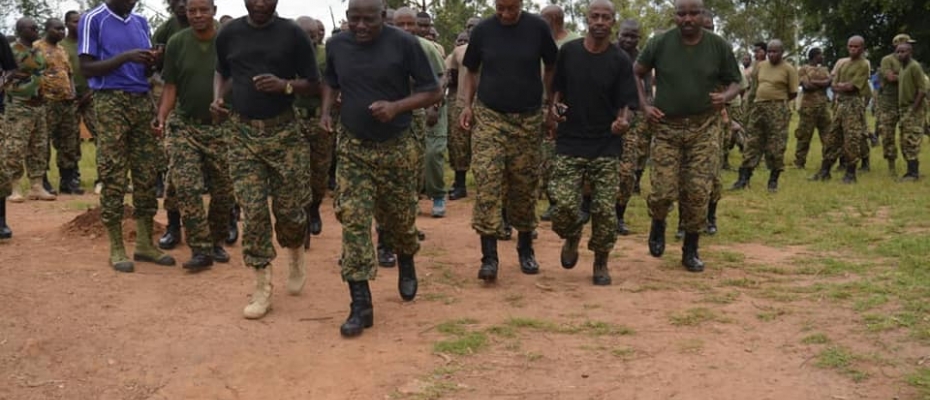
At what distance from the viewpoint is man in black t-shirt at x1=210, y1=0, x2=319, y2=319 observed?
568 cm

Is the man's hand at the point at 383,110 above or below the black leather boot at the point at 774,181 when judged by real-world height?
above

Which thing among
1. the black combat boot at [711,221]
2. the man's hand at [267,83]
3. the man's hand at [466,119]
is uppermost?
the man's hand at [267,83]

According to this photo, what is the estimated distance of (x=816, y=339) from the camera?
524 cm

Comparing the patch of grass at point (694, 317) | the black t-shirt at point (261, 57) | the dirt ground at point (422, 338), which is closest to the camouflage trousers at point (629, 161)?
the dirt ground at point (422, 338)

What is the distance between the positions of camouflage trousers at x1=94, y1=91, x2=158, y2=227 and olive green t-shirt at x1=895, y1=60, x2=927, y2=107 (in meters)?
10.1

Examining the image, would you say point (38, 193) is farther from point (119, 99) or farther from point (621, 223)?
point (621, 223)

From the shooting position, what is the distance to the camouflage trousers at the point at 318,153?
805 centimetres

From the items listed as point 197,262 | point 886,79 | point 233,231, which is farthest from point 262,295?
point 886,79

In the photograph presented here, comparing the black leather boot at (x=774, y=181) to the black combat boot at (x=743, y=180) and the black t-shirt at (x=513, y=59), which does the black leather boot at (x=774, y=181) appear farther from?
the black t-shirt at (x=513, y=59)

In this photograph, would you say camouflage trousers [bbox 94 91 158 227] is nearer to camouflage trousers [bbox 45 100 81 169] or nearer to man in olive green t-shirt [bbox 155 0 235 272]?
man in olive green t-shirt [bbox 155 0 235 272]

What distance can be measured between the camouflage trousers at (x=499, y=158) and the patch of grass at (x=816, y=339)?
2.20 m

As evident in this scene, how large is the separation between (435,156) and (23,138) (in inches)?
182

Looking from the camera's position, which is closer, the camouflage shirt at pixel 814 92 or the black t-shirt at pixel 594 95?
the black t-shirt at pixel 594 95

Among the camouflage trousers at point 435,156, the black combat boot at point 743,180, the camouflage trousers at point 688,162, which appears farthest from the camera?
the black combat boot at point 743,180
